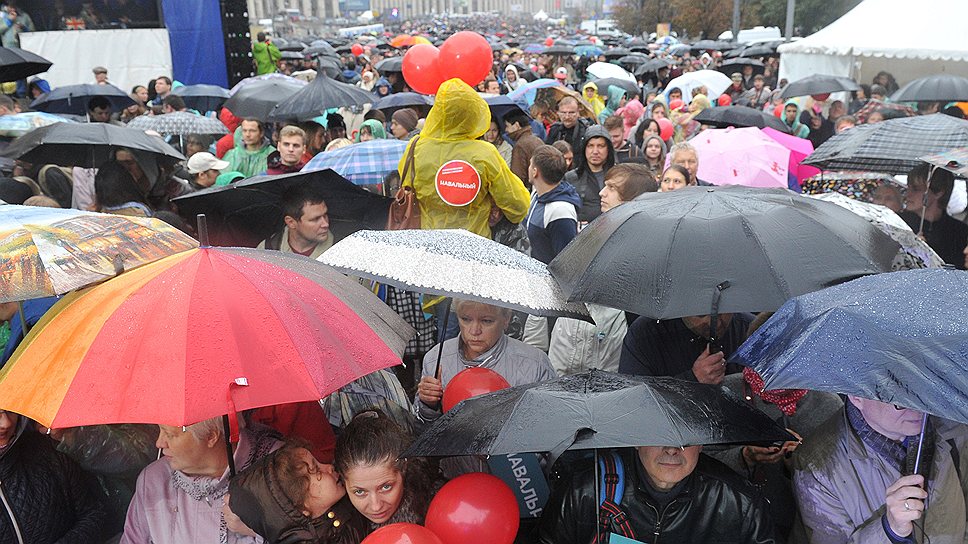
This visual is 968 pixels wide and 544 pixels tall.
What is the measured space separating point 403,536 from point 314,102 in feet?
24.7

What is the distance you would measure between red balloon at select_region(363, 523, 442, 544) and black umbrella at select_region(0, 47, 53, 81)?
414 inches

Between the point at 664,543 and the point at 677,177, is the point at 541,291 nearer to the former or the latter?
the point at 664,543

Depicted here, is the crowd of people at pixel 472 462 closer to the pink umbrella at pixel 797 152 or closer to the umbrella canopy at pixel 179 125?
the pink umbrella at pixel 797 152

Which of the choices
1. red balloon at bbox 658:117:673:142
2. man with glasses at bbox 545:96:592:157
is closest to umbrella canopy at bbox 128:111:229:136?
man with glasses at bbox 545:96:592:157

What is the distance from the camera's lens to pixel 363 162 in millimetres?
5867

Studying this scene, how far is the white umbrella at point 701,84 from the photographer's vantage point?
16.0 meters

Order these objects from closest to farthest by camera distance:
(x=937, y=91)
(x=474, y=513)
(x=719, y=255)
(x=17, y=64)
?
(x=474, y=513), (x=719, y=255), (x=937, y=91), (x=17, y=64)

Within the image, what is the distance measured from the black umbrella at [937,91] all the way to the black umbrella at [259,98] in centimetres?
760

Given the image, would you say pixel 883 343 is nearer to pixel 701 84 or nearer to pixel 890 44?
pixel 701 84

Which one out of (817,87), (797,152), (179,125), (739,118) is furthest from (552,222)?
(817,87)

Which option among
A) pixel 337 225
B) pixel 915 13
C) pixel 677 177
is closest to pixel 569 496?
pixel 337 225

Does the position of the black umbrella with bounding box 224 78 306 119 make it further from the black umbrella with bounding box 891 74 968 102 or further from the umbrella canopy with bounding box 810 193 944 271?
the black umbrella with bounding box 891 74 968 102

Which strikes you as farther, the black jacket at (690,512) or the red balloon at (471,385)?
the red balloon at (471,385)

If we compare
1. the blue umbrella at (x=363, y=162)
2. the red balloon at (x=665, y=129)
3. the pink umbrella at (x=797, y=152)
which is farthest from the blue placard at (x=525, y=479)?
the red balloon at (x=665, y=129)
